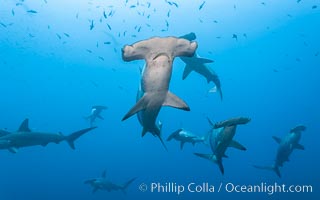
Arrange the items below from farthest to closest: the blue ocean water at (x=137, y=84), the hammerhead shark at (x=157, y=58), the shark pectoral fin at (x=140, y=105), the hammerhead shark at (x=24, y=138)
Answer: the blue ocean water at (x=137, y=84), the hammerhead shark at (x=24, y=138), the shark pectoral fin at (x=140, y=105), the hammerhead shark at (x=157, y=58)

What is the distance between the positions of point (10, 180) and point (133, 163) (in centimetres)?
2200

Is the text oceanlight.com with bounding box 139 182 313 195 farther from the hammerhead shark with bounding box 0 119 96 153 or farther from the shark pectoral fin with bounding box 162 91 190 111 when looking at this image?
the shark pectoral fin with bounding box 162 91 190 111

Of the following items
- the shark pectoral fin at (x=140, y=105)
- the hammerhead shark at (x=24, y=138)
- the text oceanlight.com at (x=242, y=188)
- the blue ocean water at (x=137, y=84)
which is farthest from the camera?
the blue ocean water at (x=137, y=84)

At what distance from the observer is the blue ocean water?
35750 millimetres

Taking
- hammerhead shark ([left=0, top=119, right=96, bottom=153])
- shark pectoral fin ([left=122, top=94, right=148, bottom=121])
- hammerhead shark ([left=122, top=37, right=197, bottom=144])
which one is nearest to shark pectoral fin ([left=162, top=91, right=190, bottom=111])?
hammerhead shark ([left=122, top=37, right=197, bottom=144])

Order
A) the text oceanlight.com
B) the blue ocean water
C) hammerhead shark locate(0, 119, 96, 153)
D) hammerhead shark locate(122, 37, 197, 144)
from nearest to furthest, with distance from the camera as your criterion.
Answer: hammerhead shark locate(122, 37, 197, 144), hammerhead shark locate(0, 119, 96, 153), the text oceanlight.com, the blue ocean water

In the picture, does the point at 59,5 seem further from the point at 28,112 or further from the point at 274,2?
the point at 28,112

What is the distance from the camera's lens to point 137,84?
66.0 metres

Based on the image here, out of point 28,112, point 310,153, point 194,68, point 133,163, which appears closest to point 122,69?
point 133,163

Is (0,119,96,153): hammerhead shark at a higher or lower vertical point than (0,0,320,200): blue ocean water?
lower

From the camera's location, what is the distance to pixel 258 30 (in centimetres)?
3806

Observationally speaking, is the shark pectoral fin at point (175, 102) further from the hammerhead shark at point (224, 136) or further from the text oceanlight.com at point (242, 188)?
the text oceanlight.com at point (242, 188)

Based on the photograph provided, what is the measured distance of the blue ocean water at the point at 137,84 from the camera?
1407 inches

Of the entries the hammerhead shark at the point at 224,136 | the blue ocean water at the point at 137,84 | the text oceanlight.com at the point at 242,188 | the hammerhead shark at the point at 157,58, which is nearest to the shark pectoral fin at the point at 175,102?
the hammerhead shark at the point at 157,58
